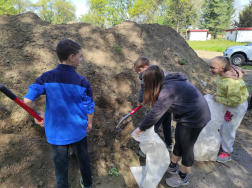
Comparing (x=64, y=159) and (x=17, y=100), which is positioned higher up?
(x=17, y=100)

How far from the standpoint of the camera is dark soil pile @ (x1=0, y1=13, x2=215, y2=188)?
216 cm

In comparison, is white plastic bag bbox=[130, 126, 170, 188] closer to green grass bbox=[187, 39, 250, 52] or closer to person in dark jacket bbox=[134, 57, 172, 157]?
person in dark jacket bbox=[134, 57, 172, 157]

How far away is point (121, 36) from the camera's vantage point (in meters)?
5.20

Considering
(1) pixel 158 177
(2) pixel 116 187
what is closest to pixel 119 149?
(2) pixel 116 187

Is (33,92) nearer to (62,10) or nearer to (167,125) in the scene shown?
(167,125)

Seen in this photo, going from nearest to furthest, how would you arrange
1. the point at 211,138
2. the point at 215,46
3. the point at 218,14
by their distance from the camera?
the point at 211,138 → the point at 215,46 → the point at 218,14

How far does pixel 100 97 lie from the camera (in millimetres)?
3457

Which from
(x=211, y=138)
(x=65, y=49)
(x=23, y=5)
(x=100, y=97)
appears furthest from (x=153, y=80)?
(x=23, y=5)

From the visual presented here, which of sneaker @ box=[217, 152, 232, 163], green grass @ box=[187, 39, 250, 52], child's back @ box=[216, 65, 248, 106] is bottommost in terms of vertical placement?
sneaker @ box=[217, 152, 232, 163]

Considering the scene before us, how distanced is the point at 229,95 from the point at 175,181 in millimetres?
1504

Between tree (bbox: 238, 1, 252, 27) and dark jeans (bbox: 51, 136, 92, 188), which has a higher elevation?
tree (bbox: 238, 1, 252, 27)

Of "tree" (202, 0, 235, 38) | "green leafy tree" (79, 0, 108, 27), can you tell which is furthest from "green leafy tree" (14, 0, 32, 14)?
"tree" (202, 0, 235, 38)

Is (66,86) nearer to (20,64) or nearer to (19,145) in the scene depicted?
(19,145)

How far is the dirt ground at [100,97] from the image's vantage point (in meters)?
2.17
